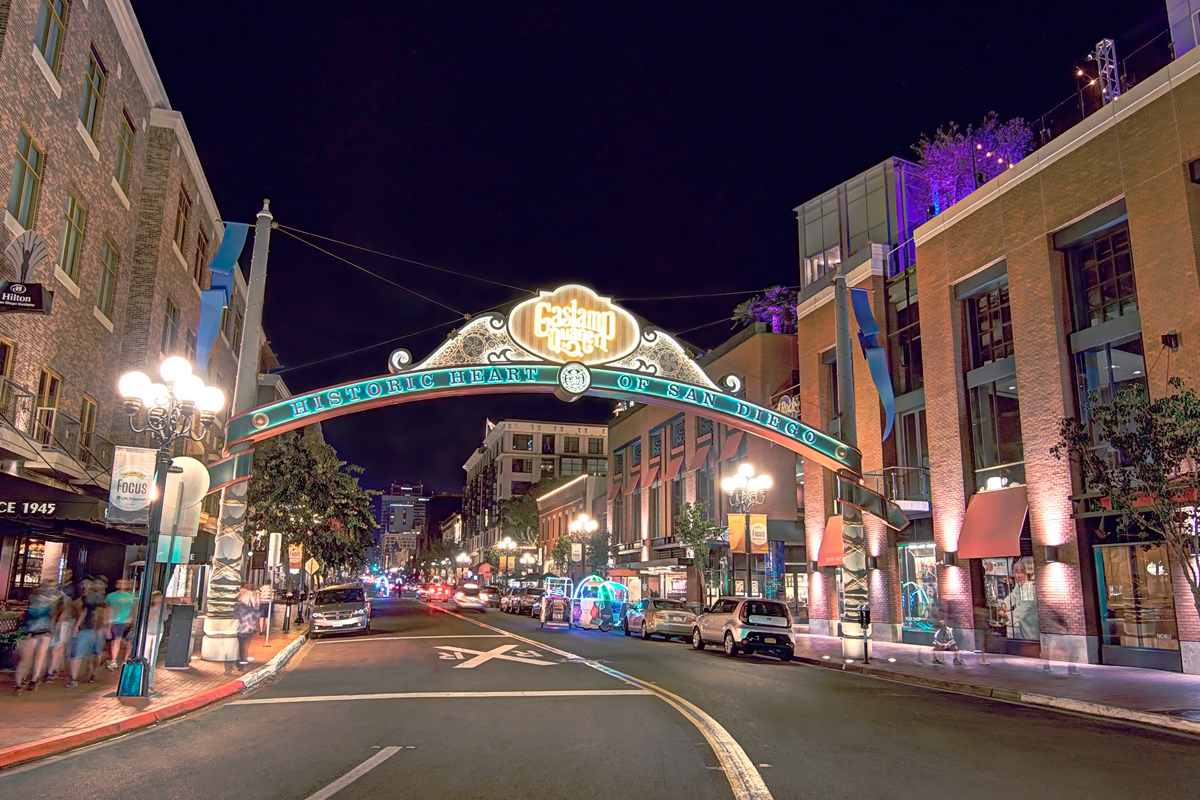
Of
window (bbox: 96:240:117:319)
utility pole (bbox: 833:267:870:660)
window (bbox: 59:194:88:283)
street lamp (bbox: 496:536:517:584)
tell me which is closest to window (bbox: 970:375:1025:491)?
utility pole (bbox: 833:267:870:660)

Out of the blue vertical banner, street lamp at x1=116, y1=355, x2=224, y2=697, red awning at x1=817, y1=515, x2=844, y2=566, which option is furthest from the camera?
red awning at x1=817, y1=515, x2=844, y2=566

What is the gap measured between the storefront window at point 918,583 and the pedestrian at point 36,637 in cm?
2361

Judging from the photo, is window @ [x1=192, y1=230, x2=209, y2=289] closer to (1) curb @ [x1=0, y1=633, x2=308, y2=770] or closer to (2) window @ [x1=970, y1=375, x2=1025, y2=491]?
(1) curb @ [x1=0, y1=633, x2=308, y2=770]

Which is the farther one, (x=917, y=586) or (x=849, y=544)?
(x=917, y=586)

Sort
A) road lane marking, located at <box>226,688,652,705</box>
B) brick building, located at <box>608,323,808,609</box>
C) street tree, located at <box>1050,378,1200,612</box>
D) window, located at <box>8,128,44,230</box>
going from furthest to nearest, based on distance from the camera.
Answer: brick building, located at <box>608,323,808,609</box> → window, located at <box>8,128,44,230</box> → street tree, located at <box>1050,378,1200,612</box> → road lane marking, located at <box>226,688,652,705</box>

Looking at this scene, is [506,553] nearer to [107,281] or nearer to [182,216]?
[182,216]

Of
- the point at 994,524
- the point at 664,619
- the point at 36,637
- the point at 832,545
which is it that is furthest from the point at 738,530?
the point at 36,637

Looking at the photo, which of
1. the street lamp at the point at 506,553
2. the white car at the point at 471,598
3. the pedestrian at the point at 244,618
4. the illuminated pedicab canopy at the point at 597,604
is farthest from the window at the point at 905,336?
the street lamp at the point at 506,553

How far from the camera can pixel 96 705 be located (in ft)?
39.4

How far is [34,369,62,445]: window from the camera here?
18.0 m

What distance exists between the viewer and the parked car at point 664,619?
3009 centimetres

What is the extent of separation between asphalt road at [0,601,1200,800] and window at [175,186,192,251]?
17559mm

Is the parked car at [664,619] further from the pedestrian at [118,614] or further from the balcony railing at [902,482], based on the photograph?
the pedestrian at [118,614]

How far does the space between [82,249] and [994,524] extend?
24.3 m
